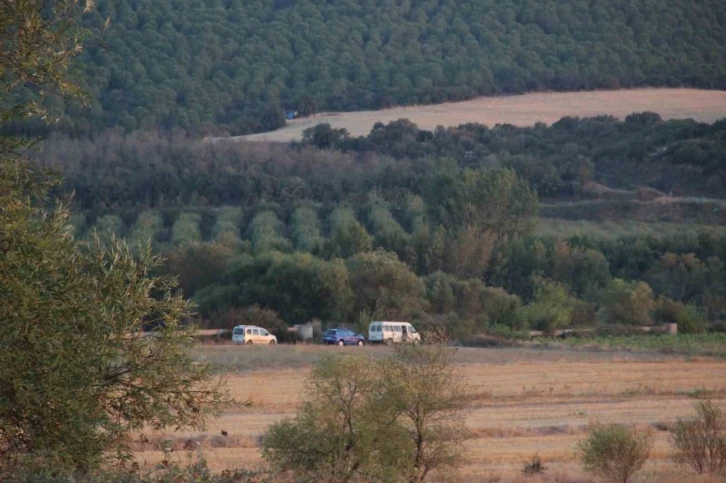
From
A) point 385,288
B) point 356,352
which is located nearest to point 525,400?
point 356,352

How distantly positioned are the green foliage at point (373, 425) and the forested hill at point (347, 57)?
107051 mm

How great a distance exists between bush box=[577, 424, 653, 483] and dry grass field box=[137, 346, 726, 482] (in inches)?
13.3

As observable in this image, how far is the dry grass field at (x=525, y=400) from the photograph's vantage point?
19.4 meters

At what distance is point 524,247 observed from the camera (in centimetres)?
7462

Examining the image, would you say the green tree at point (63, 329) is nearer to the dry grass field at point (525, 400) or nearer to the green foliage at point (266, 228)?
the dry grass field at point (525, 400)

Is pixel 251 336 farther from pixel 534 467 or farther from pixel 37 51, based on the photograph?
pixel 37 51

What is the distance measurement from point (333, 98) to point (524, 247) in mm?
80304

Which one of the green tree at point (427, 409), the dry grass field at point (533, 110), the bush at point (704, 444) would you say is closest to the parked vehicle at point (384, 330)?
the bush at point (704, 444)

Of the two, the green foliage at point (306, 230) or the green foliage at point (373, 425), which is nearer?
the green foliage at point (373, 425)

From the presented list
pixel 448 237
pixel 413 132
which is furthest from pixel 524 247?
pixel 413 132

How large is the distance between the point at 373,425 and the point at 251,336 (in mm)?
33010

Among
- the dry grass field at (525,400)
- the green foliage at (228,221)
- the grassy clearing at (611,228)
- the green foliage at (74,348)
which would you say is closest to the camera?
the green foliage at (74,348)

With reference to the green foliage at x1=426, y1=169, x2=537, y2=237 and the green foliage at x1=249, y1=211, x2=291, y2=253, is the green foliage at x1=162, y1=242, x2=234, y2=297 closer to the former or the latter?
the green foliage at x1=249, y1=211, x2=291, y2=253

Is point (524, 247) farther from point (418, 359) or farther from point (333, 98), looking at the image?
point (333, 98)
